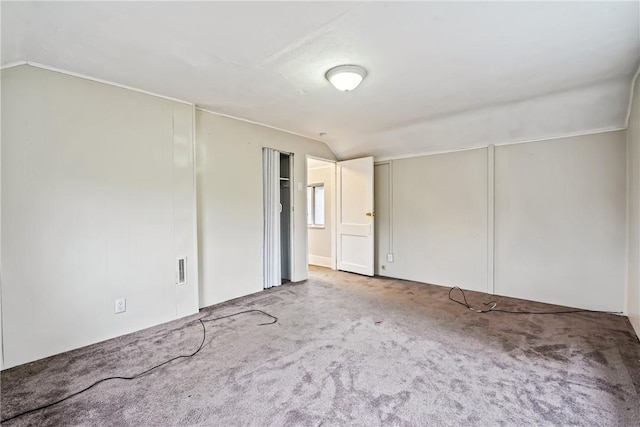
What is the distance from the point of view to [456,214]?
14.3 ft

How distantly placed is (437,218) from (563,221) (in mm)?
1490

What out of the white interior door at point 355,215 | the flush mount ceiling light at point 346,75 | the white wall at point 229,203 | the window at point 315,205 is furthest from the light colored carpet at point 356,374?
the window at point 315,205

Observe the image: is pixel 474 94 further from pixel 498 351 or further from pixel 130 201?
pixel 130 201

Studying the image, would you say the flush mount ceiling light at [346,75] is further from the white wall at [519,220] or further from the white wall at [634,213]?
the white wall at [519,220]

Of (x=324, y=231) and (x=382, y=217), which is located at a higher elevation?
(x=382, y=217)

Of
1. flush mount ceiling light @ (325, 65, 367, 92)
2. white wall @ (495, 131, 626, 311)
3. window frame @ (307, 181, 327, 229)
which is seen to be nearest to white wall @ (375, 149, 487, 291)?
white wall @ (495, 131, 626, 311)

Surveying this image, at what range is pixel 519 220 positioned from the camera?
151 inches

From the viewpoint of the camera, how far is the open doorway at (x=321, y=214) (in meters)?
A: 5.76

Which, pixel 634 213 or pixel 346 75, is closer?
pixel 346 75

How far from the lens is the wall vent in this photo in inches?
125

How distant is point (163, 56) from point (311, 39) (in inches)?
45.1

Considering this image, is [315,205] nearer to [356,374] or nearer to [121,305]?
[121,305]

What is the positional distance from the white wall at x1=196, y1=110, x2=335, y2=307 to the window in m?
1.96

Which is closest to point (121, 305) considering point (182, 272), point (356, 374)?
point (182, 272)
